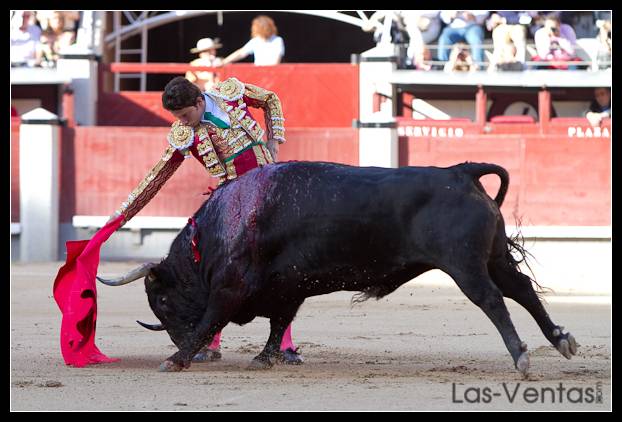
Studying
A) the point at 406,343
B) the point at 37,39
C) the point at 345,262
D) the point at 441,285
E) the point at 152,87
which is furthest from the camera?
the point at 152,87

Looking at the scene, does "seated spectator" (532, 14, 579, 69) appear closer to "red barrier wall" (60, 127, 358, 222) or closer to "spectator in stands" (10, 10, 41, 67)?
"red barrier wall" (60, 127, 358, 222)

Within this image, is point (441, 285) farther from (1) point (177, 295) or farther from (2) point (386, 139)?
(1) point (177, 295)

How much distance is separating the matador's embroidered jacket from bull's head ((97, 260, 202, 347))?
30cm

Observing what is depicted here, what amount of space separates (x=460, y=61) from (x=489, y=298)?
322 inches

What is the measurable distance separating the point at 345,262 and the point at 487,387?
0.65 m

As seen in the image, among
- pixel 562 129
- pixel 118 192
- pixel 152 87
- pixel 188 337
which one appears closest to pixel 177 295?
pixel 188 337

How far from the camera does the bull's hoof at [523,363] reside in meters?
4.15

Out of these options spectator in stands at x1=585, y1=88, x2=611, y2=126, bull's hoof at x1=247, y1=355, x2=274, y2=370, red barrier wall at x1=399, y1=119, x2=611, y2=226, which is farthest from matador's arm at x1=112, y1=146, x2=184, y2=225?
spectator in stands at x1=585, y1=88, x2=611, y2=126

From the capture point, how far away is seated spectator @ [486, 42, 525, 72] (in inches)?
472

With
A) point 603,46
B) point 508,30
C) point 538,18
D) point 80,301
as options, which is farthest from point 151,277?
point 538,18

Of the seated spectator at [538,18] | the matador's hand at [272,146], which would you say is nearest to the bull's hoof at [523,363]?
the matador's hand at [272,146]

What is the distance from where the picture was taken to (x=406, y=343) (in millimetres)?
5445

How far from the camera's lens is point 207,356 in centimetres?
487

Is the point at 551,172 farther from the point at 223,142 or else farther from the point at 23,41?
the point at 223,142
